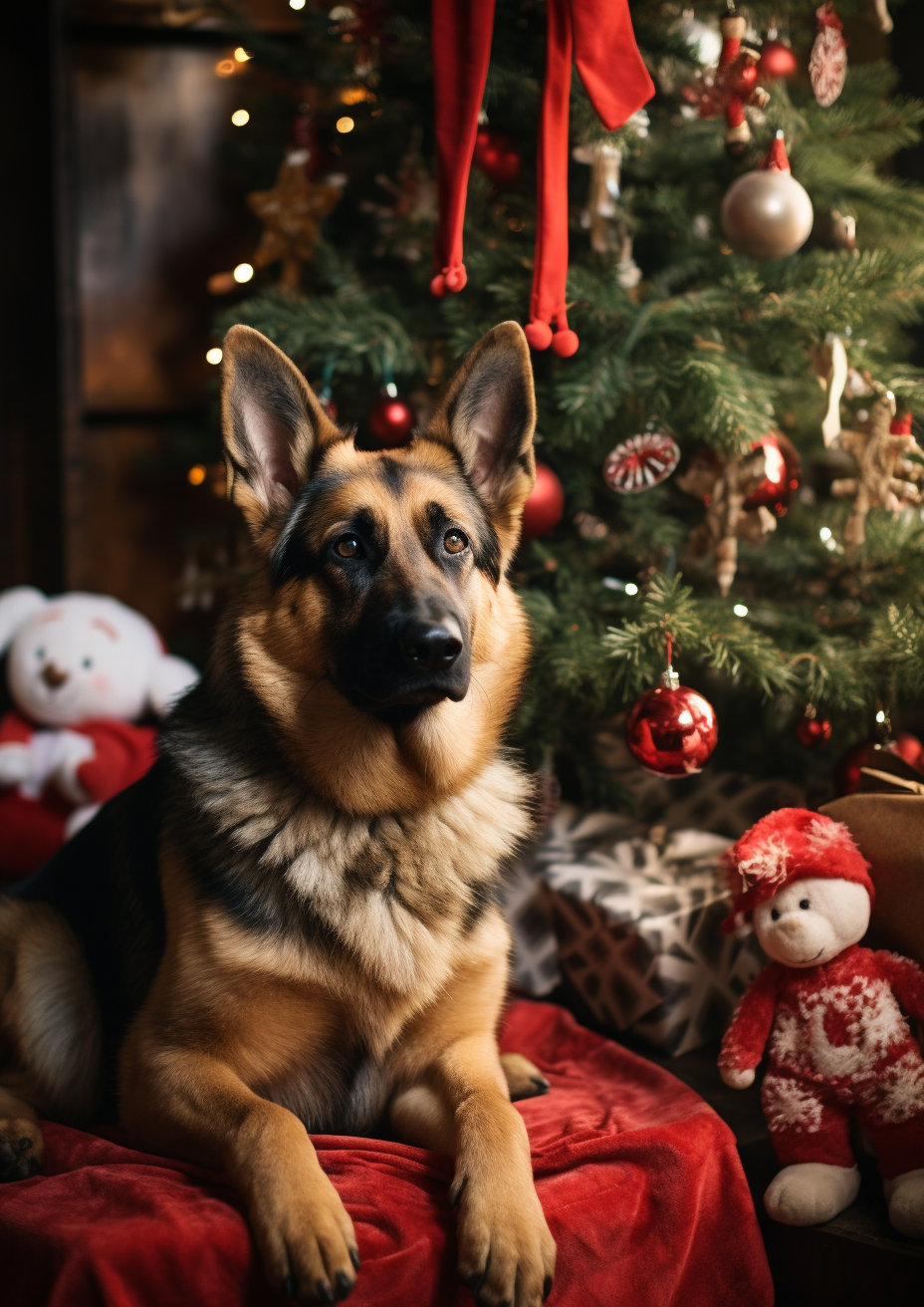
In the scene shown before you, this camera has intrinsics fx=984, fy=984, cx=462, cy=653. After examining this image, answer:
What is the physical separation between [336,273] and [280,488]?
1.00 metres

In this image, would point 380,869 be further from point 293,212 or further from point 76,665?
point 293,212

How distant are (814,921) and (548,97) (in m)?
1.62

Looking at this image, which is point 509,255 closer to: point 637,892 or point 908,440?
point 908,440

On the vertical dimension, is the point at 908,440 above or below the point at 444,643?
above

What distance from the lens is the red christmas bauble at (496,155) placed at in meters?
2.32

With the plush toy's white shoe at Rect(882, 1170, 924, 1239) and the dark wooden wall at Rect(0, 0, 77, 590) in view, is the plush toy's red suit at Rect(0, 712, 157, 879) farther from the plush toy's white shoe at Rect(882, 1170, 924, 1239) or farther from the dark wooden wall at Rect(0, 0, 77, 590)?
the plush toy's white shoe at Rect(882, 1170, 924, 1239)

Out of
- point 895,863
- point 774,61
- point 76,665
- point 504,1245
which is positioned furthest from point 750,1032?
point 774,61

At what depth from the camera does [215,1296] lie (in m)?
1.33

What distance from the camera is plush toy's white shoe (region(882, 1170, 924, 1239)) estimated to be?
4.98 feet

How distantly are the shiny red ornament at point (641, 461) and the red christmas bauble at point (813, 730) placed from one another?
0.65 meters

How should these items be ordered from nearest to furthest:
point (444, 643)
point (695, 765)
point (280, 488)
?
1. point (444, 643)
2. point (280, 488)
3. point (695, 765)

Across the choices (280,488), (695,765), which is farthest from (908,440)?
(280,488)

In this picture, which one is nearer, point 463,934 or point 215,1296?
point 215,1296

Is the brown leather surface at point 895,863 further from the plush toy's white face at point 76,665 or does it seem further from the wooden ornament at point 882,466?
the plush toy's white face at point 76,665
